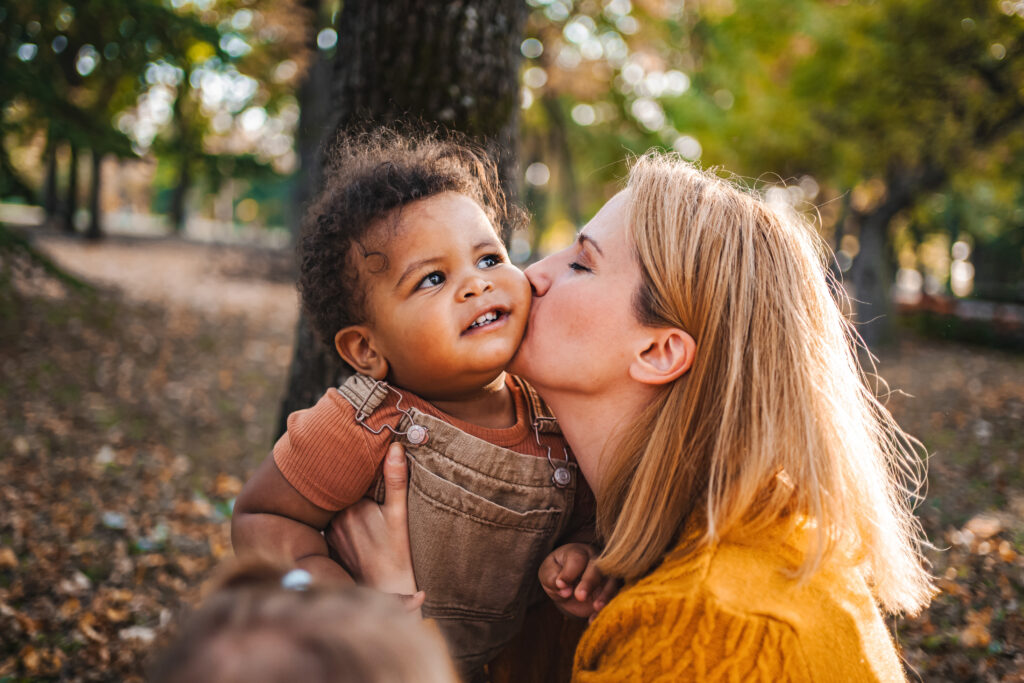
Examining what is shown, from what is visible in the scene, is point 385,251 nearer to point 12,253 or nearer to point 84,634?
point 84,634

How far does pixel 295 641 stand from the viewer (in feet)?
2.86

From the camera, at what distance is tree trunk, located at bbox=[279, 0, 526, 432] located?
2.80 meters

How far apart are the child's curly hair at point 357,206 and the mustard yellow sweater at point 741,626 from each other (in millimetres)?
1141

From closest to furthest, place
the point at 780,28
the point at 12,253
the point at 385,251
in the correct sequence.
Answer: the point at 385,251
the point at 12,253
the point at 780,28

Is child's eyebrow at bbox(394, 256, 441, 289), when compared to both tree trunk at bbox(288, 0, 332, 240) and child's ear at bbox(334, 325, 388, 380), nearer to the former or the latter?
child's ear at bbox(334, 325, 388, 380)

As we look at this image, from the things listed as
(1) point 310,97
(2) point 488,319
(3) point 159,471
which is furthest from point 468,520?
(1) point 310,97

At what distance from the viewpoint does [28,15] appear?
6.11 m

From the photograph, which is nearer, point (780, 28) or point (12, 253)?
point (12, 253)

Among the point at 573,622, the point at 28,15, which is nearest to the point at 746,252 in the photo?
the point at 573,622

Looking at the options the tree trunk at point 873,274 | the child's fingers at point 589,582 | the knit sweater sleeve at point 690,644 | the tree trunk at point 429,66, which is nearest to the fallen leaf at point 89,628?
the tree trunk at point 429,66

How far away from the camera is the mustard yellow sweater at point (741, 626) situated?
4.72 feet

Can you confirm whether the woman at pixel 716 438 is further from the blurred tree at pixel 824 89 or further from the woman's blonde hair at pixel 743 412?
the blurred tree at pixel 824 89

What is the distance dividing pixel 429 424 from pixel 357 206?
69 cm

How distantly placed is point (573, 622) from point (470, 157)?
1.60 m
